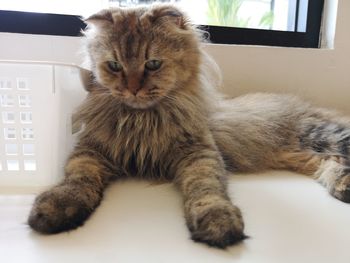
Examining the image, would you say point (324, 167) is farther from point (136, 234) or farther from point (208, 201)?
point (136, 234)

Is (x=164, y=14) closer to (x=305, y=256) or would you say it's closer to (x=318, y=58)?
(x=305, y=256)

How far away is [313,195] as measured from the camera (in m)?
1.08

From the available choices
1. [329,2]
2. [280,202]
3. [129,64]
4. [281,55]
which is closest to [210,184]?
[280,202]

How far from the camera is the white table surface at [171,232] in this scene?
0.72 meters

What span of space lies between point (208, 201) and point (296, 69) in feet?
3.82

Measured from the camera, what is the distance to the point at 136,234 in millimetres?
812

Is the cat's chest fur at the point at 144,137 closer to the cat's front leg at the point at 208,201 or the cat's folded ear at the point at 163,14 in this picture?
the cat's front leg at the point at 208,201

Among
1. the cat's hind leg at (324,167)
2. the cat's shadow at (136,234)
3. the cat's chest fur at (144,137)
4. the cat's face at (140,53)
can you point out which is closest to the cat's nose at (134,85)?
the cat's face at (140,53)

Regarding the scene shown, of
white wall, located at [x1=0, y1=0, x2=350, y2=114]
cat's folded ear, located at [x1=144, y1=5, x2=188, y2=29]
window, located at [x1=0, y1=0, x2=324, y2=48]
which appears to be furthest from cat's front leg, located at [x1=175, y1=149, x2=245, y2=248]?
window, located at [x1=0, y1=0, x2=324, y2=48]

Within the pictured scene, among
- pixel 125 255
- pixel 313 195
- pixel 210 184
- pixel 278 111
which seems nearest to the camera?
pixel 125 255

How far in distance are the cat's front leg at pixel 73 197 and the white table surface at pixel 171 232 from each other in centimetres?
2

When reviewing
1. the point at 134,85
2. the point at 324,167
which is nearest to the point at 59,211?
the point at 134,85

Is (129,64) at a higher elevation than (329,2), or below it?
below

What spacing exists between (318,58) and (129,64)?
1092 mm
